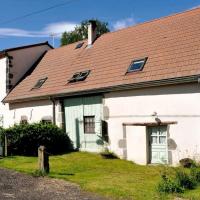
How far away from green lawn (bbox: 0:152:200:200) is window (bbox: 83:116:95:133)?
1.15 m

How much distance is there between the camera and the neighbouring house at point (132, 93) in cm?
1460

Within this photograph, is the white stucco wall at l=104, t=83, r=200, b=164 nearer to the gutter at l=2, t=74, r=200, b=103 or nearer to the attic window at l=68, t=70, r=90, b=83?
the gutter at l=2, t=74, r=200, b=103

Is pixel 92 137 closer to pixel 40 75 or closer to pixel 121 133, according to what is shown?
pixel 121 133

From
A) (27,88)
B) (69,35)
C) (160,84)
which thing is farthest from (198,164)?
(69,35)

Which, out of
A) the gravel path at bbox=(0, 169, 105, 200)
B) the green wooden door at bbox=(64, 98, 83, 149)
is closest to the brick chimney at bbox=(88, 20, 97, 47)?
the green wooden door at bbox=(64, 98, 83, 149)

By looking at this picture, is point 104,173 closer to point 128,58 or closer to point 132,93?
point 132,93

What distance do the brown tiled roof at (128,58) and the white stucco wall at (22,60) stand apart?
79 cm

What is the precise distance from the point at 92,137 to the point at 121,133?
2218mm

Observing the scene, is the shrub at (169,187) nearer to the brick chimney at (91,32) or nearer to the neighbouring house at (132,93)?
the neighbouring house at (132,93)

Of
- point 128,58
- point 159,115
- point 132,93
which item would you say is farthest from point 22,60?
point 159,115

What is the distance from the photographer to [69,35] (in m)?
53.5

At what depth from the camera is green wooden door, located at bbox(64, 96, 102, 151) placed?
728 inches

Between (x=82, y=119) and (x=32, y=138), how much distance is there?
8.14 ft

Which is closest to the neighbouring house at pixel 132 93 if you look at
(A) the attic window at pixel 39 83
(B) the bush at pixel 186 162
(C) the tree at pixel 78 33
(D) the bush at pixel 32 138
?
(A) the attic window at pixel 39 83
